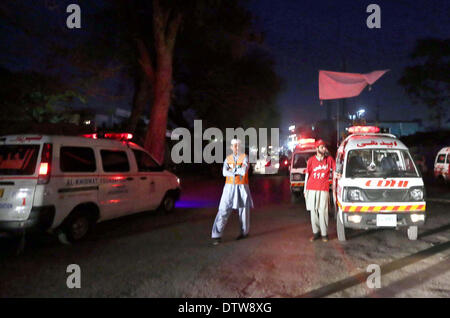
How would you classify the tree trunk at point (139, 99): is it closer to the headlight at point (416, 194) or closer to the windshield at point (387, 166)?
the windshield at point (387, 166)

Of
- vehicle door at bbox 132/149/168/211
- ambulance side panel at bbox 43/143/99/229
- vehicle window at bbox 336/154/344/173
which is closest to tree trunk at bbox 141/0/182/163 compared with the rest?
vehicle door at bbox 132/149/168/211

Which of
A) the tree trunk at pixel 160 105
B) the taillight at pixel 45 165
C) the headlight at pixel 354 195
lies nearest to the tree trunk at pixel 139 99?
the tree trunk at pixel 160 105

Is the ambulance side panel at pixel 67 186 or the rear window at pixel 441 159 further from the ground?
the rear window at pixel 441 159

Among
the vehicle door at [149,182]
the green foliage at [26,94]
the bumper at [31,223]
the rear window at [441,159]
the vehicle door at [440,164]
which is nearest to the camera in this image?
the bumper at [31,223]

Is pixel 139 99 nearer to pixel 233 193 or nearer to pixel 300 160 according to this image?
pixel 300 160

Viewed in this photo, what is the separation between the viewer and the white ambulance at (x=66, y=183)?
5691 mm

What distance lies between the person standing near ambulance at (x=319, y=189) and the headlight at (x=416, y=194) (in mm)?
1356

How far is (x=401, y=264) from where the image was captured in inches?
209

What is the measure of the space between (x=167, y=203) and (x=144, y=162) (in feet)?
4.75

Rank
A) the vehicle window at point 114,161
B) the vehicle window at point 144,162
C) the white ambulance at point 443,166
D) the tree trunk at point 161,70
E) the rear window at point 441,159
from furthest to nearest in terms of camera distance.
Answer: the rear window at point 441,159 → the white ambulance at point 443,166 → the tree trunk at point 161,70 → the vehicle window at point 144,162 → the vehicle window at point 114,161

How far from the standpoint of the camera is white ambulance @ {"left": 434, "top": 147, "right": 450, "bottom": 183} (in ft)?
53.4

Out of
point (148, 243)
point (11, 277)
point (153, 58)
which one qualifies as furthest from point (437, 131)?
point (11, 277)

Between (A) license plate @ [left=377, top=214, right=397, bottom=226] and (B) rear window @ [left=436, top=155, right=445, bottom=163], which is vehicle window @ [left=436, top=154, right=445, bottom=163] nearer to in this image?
(B) rear window @ [left=436, top=155, right=445, bottom=163]

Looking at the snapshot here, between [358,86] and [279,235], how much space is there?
6118 millimetres
